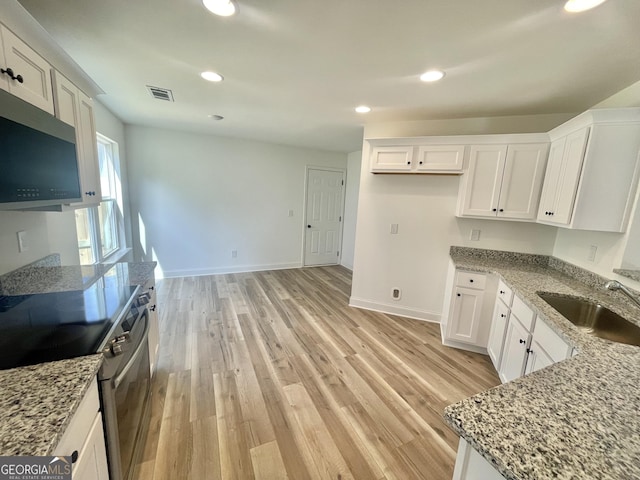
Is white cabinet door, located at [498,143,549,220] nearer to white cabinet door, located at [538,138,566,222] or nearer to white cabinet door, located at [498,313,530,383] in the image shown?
white cabinet door, located at [538,138,566,222]

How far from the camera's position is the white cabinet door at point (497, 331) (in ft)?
7.02

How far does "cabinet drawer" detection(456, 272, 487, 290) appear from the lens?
2.44m

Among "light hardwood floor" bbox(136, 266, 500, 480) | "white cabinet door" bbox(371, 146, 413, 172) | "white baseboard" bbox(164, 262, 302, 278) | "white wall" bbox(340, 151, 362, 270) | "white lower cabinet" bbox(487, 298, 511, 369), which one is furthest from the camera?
"white wall" bbox(340, 151, 362, 270)

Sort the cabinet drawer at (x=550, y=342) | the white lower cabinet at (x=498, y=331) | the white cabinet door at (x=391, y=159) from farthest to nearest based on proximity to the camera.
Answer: the white cabinet door at (x=391, y=159), the white lower cabinet at (x=498, y=331), the cabinet drawer at (x=550, y=342)

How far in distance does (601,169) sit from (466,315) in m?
1.56

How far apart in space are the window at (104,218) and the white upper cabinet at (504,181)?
395 cm

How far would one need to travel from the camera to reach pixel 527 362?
67.8 inches

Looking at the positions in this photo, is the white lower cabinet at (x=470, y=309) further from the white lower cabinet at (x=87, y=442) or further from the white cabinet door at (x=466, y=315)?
the white lower cabinet at (x=87, y=442)

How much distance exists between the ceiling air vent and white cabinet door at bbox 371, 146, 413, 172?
Result: 223cm

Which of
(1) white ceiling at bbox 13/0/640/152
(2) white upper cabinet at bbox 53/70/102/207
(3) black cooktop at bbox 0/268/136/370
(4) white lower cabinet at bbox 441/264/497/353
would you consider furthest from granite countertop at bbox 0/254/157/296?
(4) white lower cabinet at bbox 441/264/497/353

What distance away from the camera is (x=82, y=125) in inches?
68.8

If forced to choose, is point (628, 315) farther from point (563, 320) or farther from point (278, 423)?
point (278, 423)

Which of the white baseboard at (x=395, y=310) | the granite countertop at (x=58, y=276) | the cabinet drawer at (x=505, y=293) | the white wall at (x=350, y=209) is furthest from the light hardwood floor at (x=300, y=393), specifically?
the white wall at (x=350, y=209)

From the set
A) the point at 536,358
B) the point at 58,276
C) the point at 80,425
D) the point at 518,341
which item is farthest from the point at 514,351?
the point at 58,276
